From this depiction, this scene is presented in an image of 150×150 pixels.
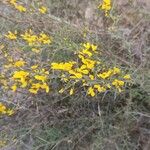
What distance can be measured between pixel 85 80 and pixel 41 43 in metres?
0.44

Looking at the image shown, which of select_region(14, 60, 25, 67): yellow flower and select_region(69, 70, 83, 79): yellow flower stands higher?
select_region(14, 60, 25, 67): yellow flower

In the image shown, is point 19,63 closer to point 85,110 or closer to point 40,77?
point 40,77

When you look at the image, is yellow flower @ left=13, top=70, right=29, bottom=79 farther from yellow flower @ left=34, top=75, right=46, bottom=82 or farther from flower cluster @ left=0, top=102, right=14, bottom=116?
flower cluster @ left=0, top=102, right=14, bottom=116

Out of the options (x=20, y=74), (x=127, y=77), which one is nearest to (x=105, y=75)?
(x=127, y=77)

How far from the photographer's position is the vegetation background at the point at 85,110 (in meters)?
2.43

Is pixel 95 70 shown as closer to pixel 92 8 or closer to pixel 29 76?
pixel 29 76

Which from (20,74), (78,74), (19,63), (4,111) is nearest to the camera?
(78,74)

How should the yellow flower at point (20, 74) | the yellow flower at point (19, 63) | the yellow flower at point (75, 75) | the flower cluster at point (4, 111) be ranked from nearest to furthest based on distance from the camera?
the yellow flower at point (75, 75) < the yellow flower at point (20, 74) < the yellow flower at point (19, 63) < the flower cluster at point (4, 111)

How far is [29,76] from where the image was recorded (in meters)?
2.38

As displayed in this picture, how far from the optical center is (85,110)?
102 inches

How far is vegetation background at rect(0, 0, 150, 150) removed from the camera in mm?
2434

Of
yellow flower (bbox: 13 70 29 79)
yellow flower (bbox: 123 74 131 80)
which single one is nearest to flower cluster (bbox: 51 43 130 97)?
yellow flower (bbox: 123 74 131 80)

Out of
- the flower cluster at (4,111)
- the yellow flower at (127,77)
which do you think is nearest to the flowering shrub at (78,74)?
the yellow flower at (127,77)

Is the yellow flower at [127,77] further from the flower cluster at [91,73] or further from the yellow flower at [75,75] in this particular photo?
the yellow flower at [75,75]
